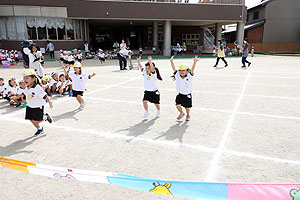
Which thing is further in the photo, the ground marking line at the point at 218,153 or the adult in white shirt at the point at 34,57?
the adult in white shirt at the point at 34,57

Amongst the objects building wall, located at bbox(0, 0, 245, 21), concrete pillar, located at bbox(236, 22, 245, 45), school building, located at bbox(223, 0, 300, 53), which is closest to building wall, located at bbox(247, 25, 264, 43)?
school building, located at bbox(223, 0, 300, 53)

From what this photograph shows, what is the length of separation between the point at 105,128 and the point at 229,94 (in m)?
5.53

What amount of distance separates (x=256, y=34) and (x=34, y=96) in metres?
43.0

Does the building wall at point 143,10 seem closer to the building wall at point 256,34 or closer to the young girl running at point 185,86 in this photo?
the building wall at point 256,34

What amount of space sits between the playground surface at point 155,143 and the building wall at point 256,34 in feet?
115

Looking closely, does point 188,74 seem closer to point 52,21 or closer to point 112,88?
point 112,88

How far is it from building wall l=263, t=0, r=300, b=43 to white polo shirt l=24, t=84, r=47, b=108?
40.7 m

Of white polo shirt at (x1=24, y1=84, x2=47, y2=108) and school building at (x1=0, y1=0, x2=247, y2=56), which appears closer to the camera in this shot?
white polo shirt at (x1=24, y1=84, x2=47, y2=108)

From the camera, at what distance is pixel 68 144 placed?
15.9ft

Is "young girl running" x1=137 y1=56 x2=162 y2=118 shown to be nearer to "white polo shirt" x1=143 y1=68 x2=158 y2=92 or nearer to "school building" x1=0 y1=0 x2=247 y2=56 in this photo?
"white polo shirt" x1=143 y1=68 x2=158 y2=92

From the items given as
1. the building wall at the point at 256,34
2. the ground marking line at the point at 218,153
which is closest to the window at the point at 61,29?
the ground marking line at the point at 218,153

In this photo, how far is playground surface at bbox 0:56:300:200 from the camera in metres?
3.56

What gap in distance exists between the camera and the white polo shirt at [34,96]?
529cm

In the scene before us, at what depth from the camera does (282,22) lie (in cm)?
3719
